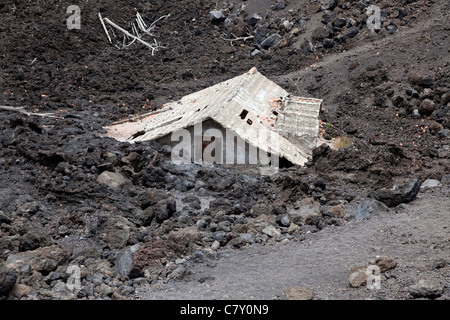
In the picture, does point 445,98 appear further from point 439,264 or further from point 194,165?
point 439,264

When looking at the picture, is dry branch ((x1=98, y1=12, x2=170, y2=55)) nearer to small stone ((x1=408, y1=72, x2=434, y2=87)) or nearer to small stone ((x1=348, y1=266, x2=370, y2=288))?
small stone ((x1=408, y1=72, x2=434, y2=87))

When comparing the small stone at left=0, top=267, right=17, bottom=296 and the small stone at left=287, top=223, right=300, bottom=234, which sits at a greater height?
the small stone at left=287, top=223, right=300, bottom=234

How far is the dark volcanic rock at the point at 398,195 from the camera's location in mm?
8438

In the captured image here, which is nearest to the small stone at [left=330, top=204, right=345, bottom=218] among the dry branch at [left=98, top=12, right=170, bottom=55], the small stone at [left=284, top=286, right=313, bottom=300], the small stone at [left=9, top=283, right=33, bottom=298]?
the small stone at [left=284, top=286, right=313, bottom=300]

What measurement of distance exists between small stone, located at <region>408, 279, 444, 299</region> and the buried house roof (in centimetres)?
501

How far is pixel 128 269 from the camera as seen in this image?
22.2ft

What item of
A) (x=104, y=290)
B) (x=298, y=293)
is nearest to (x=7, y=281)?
(x=104, y=290)

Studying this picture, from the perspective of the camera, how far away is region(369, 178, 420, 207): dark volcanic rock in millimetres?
8438

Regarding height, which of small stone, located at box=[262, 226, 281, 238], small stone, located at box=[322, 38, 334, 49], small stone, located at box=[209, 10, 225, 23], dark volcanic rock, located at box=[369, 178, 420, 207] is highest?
small stone, located at box=[209, 10, 225, 23]

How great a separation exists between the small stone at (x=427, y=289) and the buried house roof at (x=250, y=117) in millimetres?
5006

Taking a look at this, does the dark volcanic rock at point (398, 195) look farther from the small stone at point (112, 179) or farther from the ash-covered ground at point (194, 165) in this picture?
the small stone at point (112, 179)

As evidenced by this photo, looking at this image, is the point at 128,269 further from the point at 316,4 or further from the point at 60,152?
the point at 316,4

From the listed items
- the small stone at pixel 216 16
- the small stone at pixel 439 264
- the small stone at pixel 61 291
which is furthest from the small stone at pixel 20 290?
the small stone at pixel 216 16
